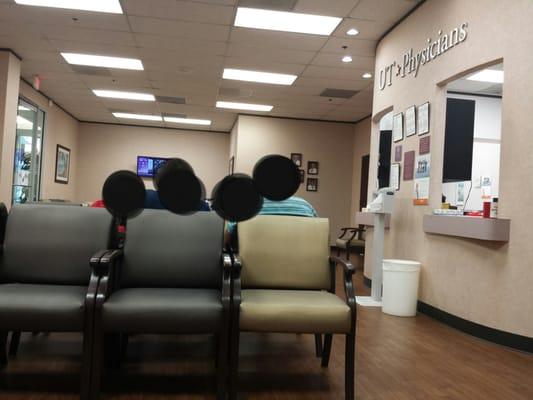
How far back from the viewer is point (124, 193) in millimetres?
1398

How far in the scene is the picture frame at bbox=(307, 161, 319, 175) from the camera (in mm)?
10531

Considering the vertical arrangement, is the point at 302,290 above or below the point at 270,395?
above

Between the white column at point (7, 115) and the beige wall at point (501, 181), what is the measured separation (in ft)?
18.1

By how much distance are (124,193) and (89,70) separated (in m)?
6.86

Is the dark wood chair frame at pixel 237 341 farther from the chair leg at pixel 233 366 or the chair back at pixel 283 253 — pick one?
the chair back at pixel 283 253

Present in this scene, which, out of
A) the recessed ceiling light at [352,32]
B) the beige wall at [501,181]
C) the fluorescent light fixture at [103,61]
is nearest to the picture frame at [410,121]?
the beige wall at [501,181]

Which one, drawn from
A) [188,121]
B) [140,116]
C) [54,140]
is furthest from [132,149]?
[54,140]

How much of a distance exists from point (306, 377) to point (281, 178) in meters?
1.63

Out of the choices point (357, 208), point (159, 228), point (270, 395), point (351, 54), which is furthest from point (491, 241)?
point (357, 208)

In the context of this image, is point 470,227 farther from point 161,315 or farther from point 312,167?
point 312,167

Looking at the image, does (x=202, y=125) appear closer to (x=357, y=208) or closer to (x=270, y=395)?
(x=357, y=208)

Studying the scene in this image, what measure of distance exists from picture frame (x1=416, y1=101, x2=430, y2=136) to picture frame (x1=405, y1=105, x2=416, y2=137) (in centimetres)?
8

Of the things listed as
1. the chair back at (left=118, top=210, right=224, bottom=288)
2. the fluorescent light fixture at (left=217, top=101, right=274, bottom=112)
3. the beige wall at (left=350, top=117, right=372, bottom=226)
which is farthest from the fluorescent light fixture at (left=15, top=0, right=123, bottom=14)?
the beige wall at (left=350, top=117, right=372, bottom=226)

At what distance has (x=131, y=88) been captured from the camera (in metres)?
8.52
